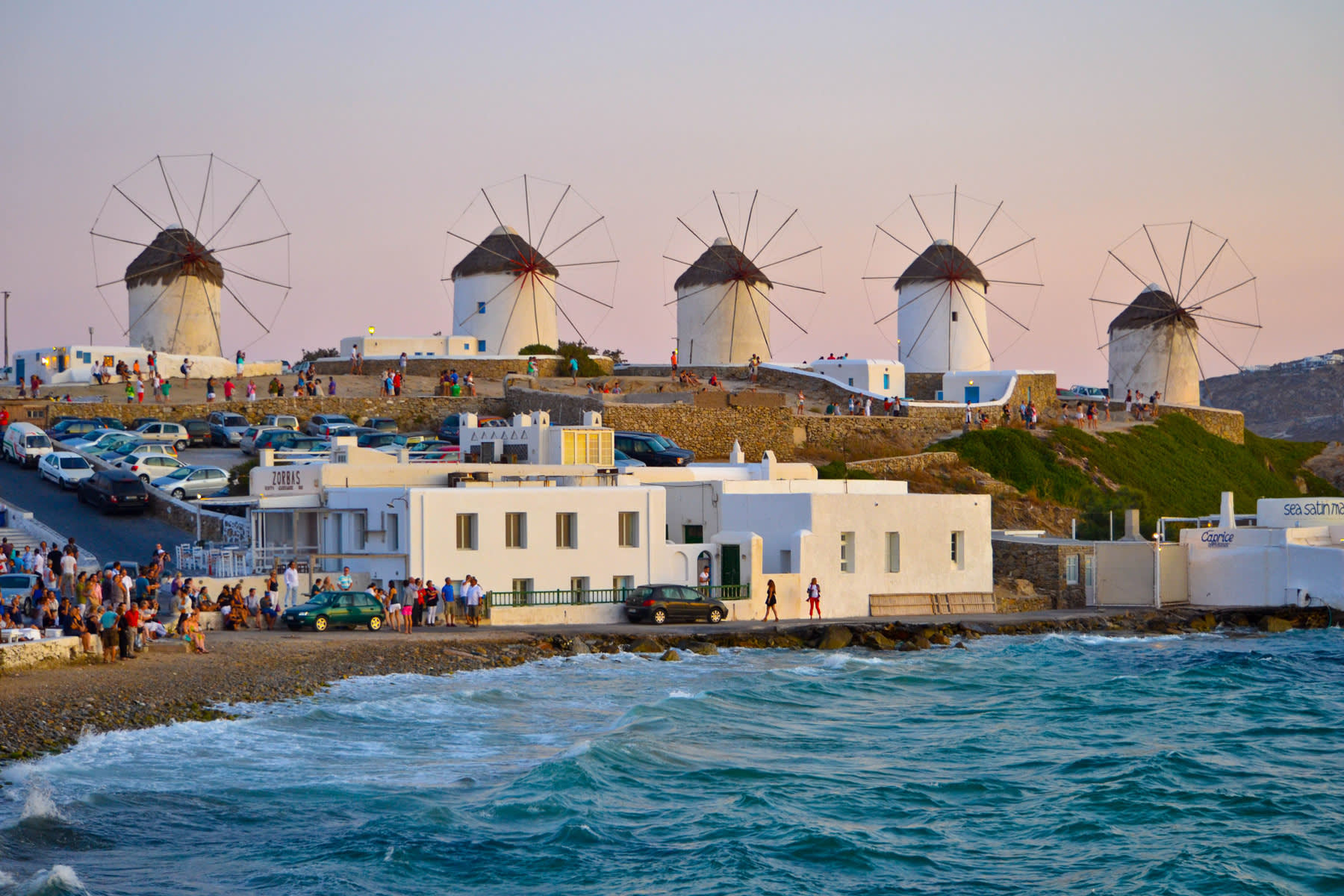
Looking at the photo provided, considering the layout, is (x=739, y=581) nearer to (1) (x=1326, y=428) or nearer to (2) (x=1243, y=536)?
(2) (x=1243, y=536)

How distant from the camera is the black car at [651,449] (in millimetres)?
49875

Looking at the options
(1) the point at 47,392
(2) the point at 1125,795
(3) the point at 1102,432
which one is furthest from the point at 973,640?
(1) the point at 47,392

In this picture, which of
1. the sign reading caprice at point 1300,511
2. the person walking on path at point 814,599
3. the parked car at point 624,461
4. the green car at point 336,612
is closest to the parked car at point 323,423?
the parked car at point 624,461

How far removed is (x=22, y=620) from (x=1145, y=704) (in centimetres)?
2353

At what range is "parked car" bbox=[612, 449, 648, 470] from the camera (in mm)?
46094

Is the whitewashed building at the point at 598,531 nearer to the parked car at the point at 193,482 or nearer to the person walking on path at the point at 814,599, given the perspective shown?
the person walking on path at the point at 814,599

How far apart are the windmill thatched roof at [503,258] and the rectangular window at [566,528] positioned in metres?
45.7

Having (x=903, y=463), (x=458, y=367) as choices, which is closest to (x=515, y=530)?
(x=903, y=463)

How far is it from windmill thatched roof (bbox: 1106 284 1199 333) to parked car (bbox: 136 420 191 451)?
53622mm

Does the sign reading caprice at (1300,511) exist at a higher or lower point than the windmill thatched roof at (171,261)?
lower

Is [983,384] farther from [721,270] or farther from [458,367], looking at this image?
[458,367]

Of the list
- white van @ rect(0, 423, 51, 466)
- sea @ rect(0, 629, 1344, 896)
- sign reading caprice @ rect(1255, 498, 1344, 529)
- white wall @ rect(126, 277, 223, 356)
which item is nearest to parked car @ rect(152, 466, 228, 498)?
white van @ rect(0, 423, 51, 466)

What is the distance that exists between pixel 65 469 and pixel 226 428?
10.6m

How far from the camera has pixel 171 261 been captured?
254ft
